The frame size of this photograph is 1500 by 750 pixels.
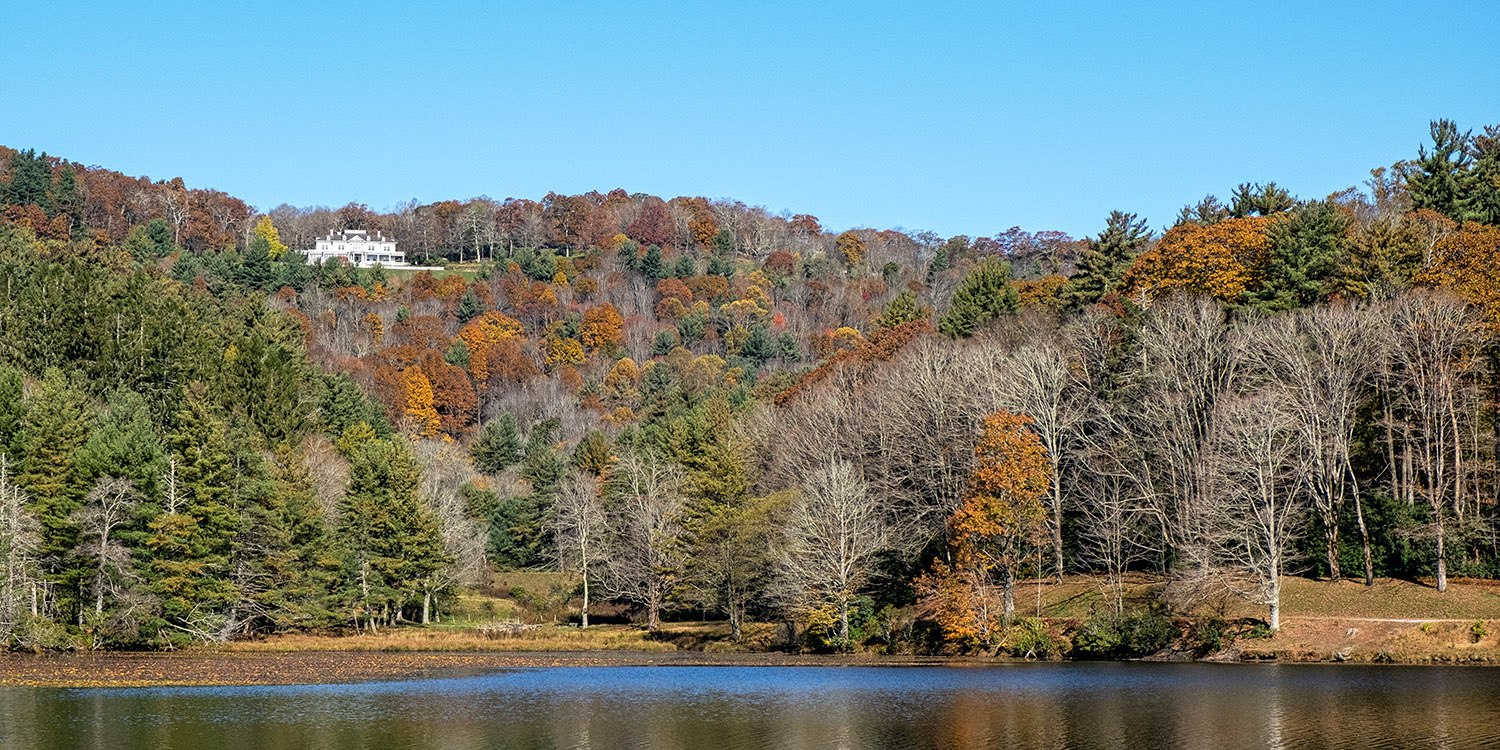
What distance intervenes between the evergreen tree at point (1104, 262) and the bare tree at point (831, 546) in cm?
3454

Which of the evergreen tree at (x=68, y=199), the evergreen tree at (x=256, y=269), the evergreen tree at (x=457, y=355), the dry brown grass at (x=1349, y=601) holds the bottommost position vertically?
the dry brown grass at (x=1349, y=601)

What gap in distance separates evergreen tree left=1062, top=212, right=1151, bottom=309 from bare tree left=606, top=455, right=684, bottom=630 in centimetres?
3133

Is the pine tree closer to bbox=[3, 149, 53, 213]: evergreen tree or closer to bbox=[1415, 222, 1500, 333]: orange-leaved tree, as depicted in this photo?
bbox=[1415, 222, 1500, 333]: orange-leaved tree

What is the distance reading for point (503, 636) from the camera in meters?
76.4

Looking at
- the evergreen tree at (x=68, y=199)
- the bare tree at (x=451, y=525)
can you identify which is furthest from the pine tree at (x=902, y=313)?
the evergreen tree at (x=68, y=199)

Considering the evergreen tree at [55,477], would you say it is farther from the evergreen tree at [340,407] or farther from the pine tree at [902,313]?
the pine tree at [902,313]

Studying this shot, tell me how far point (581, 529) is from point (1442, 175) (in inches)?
2333

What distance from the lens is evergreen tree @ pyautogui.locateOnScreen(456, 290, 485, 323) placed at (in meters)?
184

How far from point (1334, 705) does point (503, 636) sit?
1813 inches

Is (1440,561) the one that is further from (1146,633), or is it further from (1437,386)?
(1146,633)

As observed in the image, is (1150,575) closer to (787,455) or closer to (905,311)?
(787,455)

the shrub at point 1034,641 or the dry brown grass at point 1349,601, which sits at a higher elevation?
the dry brown grass at point 1349,601

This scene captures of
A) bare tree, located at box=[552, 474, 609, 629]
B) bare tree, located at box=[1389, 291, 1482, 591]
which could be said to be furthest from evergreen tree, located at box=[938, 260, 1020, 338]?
bare tree, located at box=[1389, 291, 1482, 591]

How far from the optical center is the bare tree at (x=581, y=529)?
290 ft
